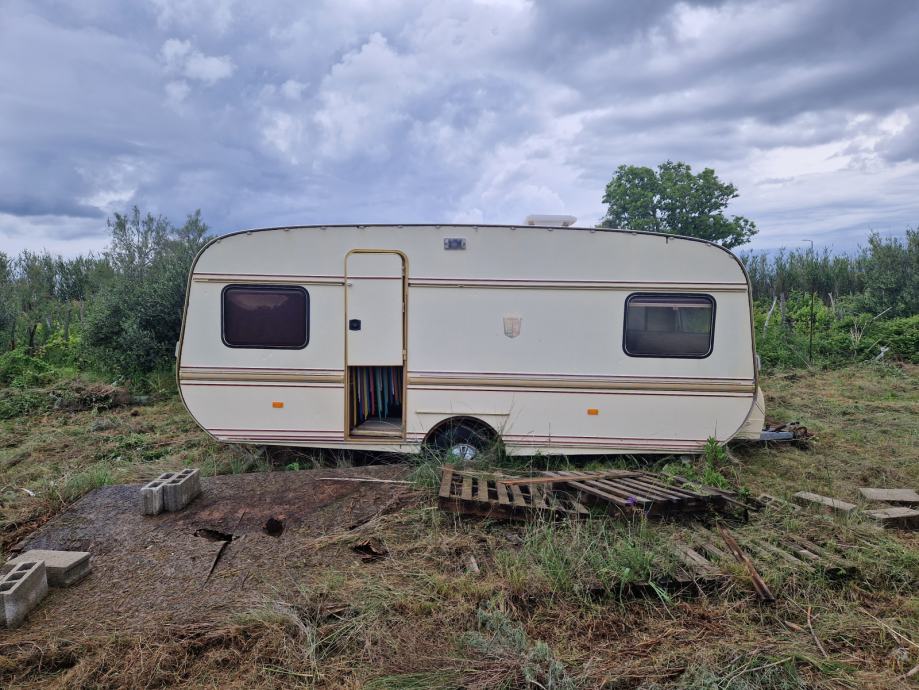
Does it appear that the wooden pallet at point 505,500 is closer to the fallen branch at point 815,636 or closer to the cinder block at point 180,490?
the fallen branch at point 815,636

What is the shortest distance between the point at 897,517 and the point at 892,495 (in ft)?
1.93

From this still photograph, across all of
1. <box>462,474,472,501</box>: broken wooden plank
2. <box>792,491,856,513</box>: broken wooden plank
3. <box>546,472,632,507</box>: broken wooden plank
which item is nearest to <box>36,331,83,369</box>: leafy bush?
<box>462,474,472,501</box>: broken wooden plank

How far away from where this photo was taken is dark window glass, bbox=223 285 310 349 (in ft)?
19.0

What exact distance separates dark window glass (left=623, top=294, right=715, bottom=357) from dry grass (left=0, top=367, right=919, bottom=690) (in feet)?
5.80

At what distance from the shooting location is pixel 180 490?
483 cm

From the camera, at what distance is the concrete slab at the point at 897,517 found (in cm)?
463

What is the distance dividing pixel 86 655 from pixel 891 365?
14.7 m

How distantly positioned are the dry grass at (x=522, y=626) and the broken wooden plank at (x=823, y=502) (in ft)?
0.51

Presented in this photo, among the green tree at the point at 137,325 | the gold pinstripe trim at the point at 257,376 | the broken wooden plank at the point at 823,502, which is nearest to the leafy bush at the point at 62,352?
the green tree at the point at 137,325

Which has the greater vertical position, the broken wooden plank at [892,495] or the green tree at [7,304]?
the green tree at [7,304]

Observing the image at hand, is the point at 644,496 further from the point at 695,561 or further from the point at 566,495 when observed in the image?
the point at 695,561

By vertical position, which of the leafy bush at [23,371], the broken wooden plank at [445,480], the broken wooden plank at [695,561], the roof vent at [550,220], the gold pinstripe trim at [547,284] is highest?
the roof vent at [550,220]

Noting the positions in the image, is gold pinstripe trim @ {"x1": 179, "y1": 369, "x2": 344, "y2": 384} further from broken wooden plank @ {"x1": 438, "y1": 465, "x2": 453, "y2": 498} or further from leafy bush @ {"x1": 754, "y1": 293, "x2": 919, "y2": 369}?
leafy bush @ {"x1": 754, "y1": 293, "x2": 919, "y2": 369}

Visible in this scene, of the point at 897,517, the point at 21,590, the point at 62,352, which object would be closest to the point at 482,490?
the point at 21,590
